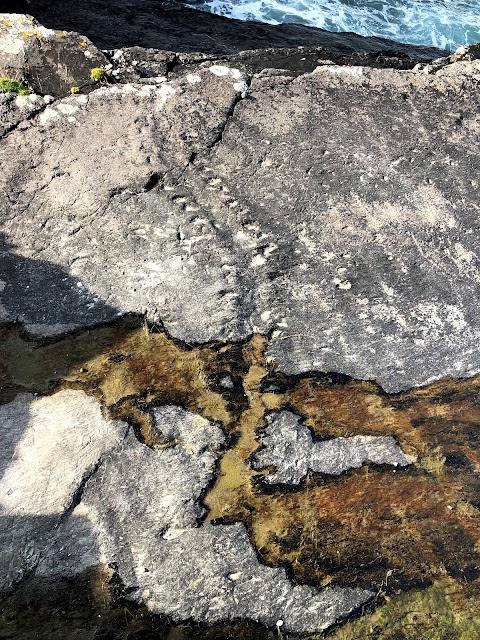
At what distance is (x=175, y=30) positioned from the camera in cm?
695

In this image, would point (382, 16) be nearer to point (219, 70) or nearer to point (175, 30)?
point (175, 30)

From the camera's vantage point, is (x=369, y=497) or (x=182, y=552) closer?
(x=182, y=552)

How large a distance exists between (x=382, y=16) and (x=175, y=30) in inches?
184

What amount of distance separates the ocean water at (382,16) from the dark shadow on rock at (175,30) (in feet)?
5.67

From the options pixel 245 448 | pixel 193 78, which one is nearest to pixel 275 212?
pixel 193 78

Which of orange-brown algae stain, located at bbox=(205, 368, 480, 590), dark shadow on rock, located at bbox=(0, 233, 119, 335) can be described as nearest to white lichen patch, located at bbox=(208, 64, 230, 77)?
dark shadow on rock, located at bbox=(0, 233, 119, 335)

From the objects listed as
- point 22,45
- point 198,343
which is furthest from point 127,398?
point 22,45

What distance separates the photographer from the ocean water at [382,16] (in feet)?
30.2

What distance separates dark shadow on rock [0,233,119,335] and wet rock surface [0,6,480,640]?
11 millimetres

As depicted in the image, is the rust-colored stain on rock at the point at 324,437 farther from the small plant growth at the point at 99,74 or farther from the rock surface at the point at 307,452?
the small plant growth at the point at 99,74

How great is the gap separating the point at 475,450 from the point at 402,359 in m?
0.46

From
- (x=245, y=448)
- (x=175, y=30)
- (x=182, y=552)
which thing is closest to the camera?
(x=182, y=552)

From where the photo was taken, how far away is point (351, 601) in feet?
6.31

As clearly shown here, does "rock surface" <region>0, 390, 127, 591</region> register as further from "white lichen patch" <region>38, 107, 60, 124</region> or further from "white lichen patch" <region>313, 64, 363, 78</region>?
"white lichen patch" <region>313, 64, 363, 78</region>
